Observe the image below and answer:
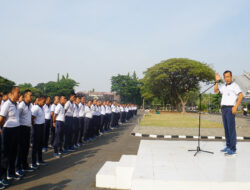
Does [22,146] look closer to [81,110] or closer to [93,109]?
[81,110]

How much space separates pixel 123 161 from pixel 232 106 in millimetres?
2644

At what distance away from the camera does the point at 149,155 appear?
192 inches

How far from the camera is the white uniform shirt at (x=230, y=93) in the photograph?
4922 mm

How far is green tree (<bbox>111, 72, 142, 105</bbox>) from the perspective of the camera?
76125 mm

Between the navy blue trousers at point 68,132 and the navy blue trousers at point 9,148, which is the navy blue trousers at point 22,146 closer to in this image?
the navy blue trousers at point 9,148

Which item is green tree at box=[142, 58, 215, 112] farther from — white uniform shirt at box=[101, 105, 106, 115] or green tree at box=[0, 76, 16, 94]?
white uniform shirt at box=[101, 105, 106, 115]

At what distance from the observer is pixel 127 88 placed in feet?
249

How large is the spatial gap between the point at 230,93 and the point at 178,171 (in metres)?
2.32

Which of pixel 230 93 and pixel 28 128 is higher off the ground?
pixel 230 93

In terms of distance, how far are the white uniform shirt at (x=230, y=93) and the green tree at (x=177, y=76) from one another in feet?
126

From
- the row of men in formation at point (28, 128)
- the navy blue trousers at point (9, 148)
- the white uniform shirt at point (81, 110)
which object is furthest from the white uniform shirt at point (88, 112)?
the navy blue trousers at point (9, 148)

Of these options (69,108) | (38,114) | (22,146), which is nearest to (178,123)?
(69,108)

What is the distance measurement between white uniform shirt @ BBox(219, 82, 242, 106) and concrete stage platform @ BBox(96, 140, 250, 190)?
3.85ft

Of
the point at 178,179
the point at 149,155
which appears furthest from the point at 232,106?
the point at 178,179
